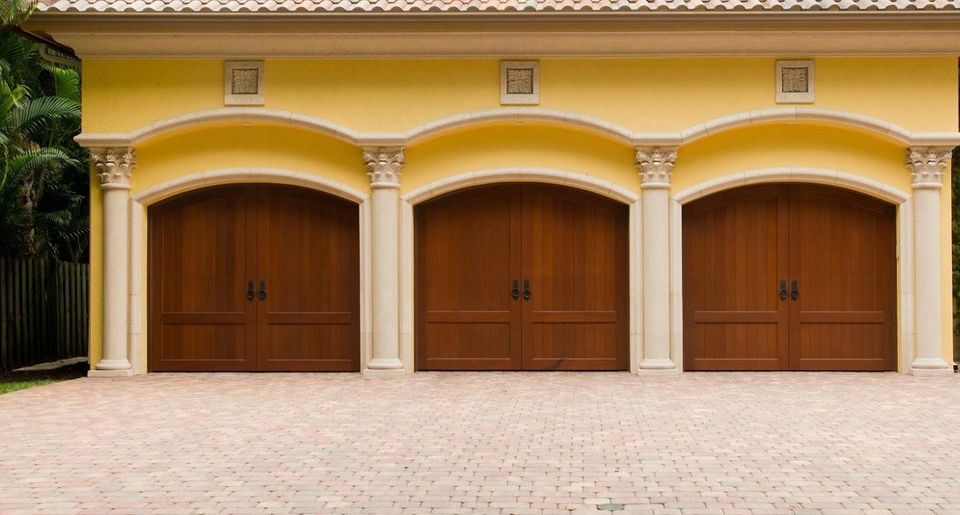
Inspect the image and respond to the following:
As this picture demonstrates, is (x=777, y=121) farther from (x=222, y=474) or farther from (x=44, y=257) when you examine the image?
(x=44, y=257)

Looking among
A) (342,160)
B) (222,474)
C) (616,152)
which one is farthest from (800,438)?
(342,160)

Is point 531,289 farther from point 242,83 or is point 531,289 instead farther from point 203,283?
point 242,83

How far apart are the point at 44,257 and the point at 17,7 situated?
6652 mm

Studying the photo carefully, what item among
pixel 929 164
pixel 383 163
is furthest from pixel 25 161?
pixel 929 164

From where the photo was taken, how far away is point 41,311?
52.9ft

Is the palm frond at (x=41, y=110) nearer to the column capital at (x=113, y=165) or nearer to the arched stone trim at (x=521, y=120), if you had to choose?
the column capital at (x=113, y=165)

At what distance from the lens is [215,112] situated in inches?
521

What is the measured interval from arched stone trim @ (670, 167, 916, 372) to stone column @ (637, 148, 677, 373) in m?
0.10

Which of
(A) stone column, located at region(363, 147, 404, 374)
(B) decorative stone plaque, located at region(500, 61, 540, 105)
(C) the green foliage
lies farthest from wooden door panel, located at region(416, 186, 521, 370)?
(C) the green foliage

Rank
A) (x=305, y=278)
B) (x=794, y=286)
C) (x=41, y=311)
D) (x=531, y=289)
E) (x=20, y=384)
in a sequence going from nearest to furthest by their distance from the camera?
(x=20, y=384) → (x=794, y=286) → (x=531, y=289) → (x=305, y=278) → (x=41, y=311)

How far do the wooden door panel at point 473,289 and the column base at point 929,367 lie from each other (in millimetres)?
4955

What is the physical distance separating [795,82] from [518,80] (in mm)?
3482

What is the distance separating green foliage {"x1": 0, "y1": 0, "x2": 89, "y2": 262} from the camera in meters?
16.0

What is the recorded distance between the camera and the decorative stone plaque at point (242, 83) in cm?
1331
